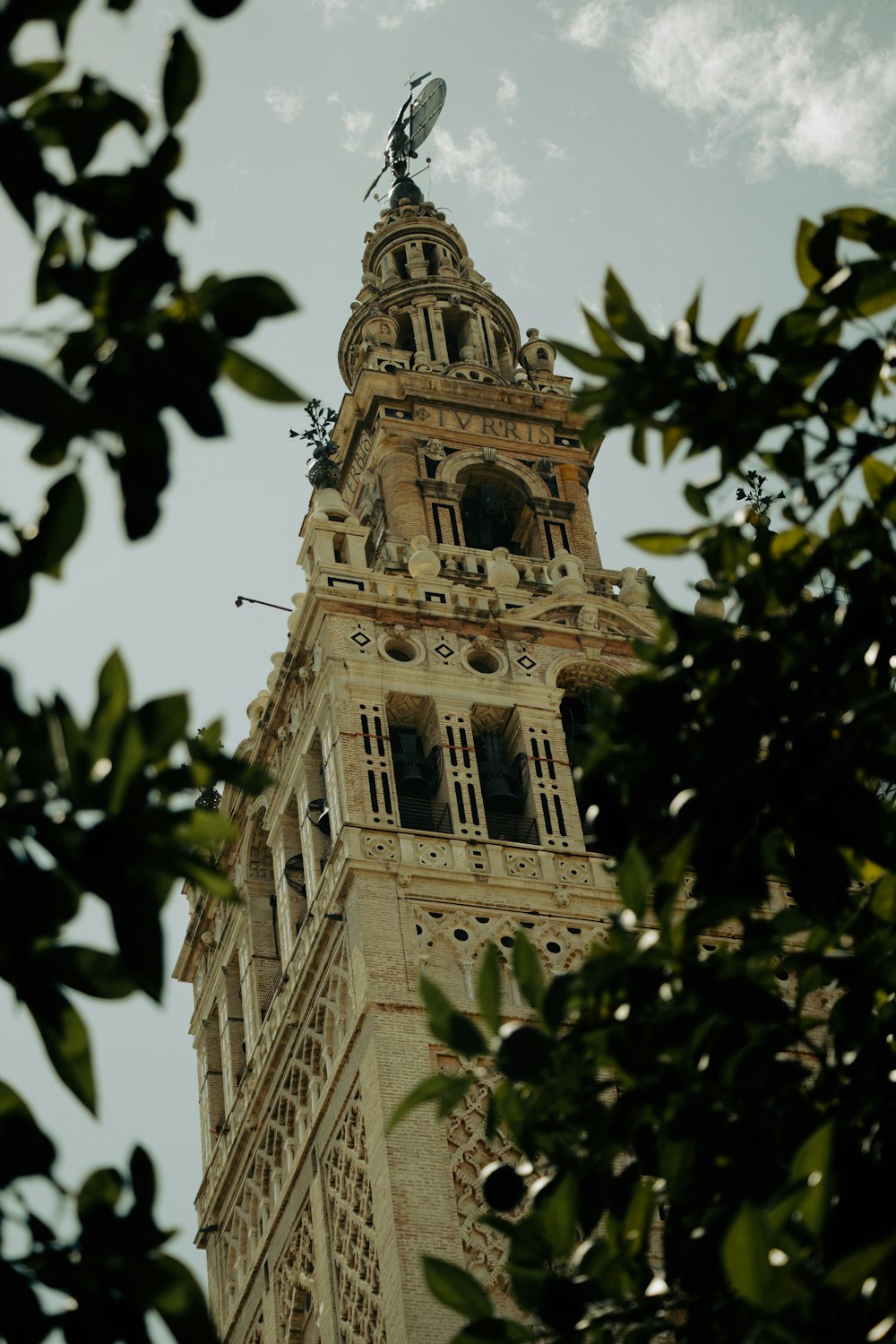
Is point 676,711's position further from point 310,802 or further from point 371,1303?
point 310,802

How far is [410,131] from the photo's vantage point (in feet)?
148

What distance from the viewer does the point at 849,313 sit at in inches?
263

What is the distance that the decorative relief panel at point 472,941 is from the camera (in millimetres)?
23000

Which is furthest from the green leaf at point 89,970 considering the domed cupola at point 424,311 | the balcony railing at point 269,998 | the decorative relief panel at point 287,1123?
the domed cupola at point 424,311

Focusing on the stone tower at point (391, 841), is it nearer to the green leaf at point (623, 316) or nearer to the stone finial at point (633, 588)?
the stone finial at point (633, 588)

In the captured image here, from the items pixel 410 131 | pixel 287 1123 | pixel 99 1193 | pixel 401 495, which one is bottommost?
pixel 99 1193

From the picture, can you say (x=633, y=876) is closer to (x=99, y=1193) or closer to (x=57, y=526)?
(x=99, y=1193)

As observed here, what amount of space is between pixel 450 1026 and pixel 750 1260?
142cm

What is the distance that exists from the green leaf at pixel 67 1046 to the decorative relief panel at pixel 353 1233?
1587 cm

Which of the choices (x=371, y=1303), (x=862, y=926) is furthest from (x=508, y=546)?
(x=862, y=926)

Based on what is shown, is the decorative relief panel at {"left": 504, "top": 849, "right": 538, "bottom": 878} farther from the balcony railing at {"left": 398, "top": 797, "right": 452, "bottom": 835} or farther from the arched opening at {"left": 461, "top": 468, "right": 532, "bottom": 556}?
the arched opening at {"left": 461, "top": 468, "right": 532, "bottom": 556}

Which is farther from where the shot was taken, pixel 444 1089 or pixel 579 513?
pixel 579 513

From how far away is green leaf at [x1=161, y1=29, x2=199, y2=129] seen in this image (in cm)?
532

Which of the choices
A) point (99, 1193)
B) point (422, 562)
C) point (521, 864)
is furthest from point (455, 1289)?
point (422, 562)
